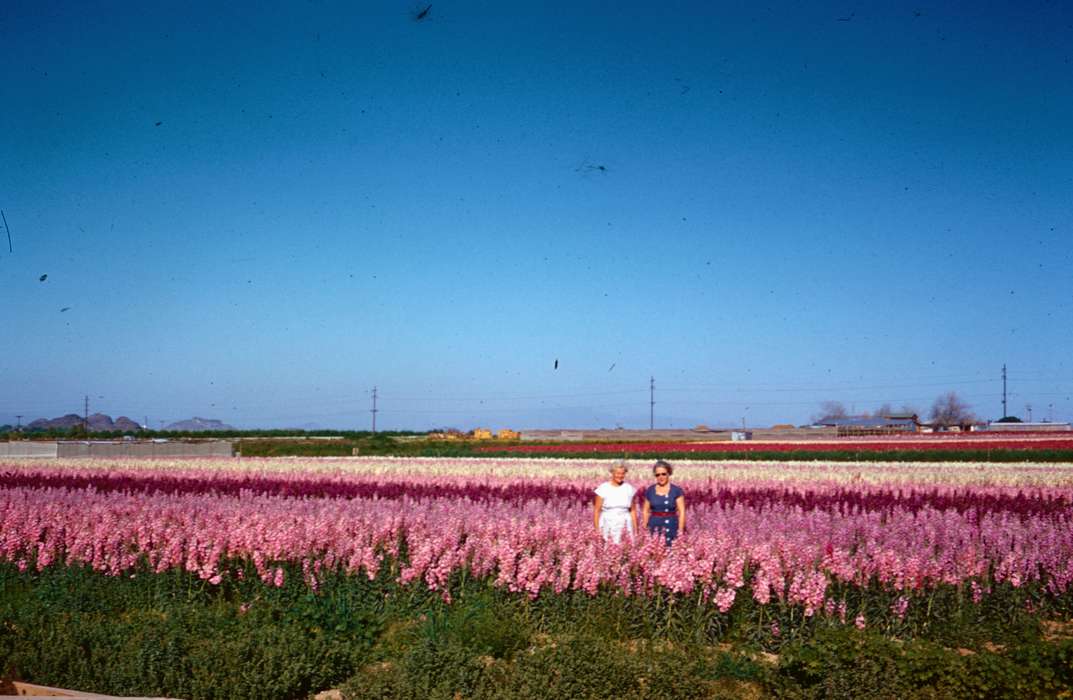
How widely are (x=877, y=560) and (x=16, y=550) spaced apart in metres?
12.1

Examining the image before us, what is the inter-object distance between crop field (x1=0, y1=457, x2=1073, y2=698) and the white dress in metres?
0.73

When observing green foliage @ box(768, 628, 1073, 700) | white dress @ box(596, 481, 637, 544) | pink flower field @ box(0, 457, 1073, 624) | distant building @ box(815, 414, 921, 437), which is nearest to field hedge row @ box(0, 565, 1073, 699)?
green foliage @ box(768, 628, 1073, 700)

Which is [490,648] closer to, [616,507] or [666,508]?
[616,507]

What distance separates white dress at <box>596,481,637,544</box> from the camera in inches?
428

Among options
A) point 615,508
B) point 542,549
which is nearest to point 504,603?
point 542,549

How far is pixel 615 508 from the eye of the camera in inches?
431

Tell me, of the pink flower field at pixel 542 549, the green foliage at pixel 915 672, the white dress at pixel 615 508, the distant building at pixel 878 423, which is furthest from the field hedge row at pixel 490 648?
the distant building at pixel 878 423

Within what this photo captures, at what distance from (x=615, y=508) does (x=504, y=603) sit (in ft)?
7.07

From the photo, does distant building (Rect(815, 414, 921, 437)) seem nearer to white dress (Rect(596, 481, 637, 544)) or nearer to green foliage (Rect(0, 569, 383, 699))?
white dress (Rect(596, 481, 637, 544))

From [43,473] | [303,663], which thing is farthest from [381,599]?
[43,473]

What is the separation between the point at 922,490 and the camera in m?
18.9

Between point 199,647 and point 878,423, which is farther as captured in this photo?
point 878,423

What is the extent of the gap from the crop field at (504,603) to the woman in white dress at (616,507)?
686 mm

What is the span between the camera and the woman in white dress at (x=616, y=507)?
35.7 feet
